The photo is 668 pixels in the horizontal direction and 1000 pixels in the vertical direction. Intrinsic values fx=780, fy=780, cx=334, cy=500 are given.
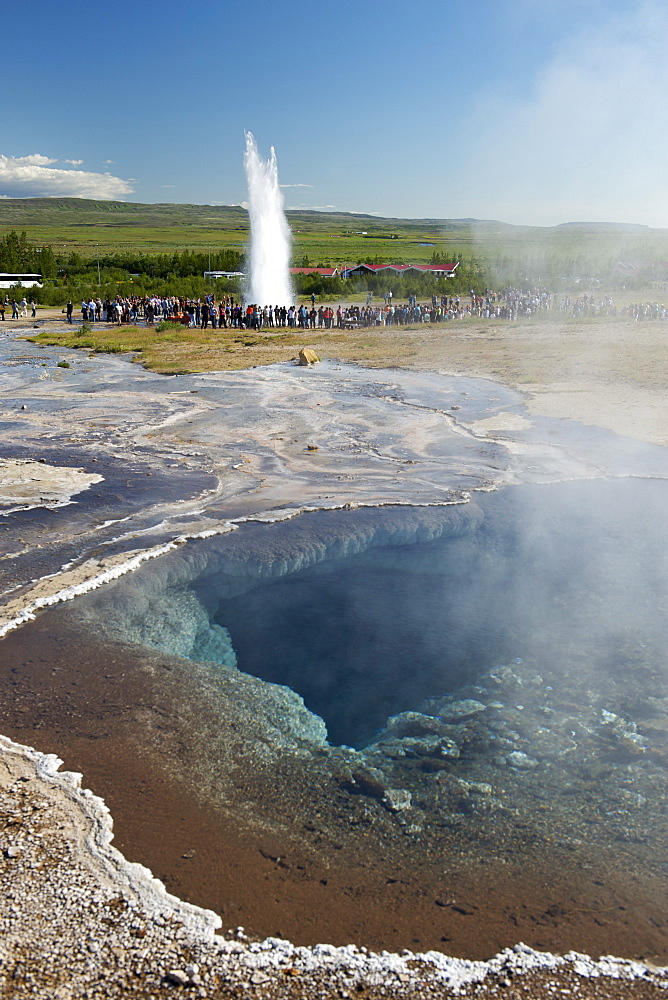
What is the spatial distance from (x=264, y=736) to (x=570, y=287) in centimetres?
4275

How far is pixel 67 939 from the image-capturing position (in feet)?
11.0

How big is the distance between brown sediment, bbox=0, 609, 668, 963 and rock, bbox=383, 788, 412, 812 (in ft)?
0.48

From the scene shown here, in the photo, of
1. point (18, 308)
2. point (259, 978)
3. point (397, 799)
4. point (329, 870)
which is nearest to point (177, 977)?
point (259, 978)

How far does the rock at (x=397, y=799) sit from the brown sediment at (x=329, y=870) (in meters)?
0.15

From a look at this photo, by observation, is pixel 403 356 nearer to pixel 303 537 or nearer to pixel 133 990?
pixel 303 537

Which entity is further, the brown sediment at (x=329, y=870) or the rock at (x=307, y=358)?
the rock at (x=307, y=358)

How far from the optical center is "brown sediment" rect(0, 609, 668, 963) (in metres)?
3.57

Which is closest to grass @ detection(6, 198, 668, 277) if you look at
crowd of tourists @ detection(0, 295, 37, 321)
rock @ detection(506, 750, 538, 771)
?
crowd of tourists @ detection(0, 295, 37, 321)

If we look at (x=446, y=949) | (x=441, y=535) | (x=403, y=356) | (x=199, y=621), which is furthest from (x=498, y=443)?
(x=403, y=356)

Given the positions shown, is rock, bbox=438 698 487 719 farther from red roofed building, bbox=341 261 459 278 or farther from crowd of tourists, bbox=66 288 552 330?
red roofed building, bbox=341 261 459 278

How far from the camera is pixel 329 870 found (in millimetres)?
3955

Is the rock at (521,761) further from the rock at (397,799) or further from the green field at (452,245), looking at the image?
the green field at (452,245)

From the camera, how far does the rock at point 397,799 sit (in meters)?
4.52

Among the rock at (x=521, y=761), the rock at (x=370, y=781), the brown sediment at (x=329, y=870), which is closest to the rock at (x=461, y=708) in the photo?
the rock at (x=521, y=761)
